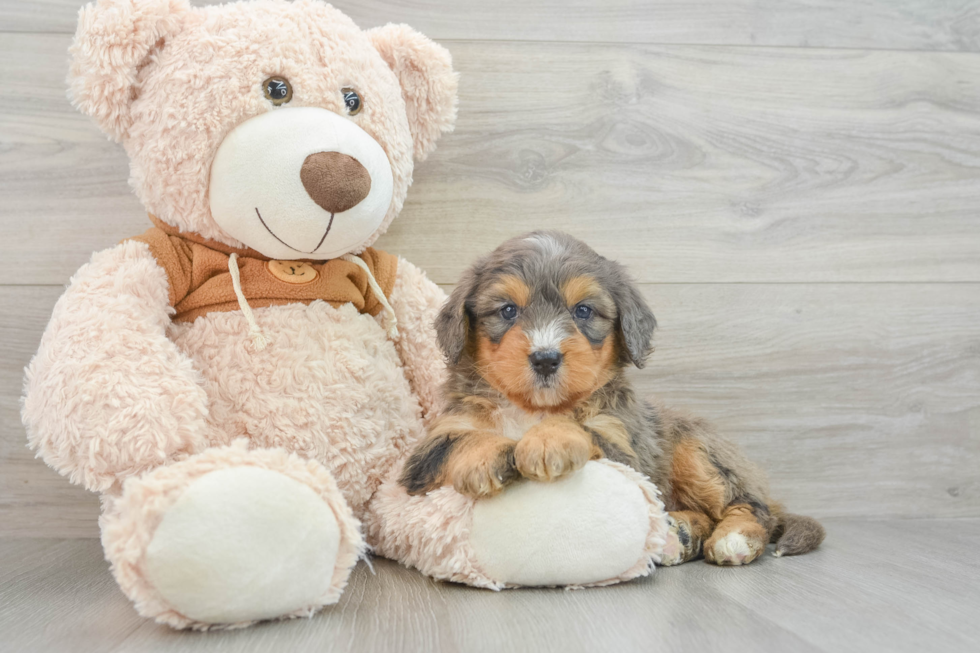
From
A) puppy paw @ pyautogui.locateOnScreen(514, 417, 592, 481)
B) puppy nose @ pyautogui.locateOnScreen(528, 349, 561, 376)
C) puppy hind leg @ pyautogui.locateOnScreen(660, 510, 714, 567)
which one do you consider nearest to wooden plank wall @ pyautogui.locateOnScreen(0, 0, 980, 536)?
puppy hind leg @ pyautogui.locateOnScreen(660, 510, 714, 567)

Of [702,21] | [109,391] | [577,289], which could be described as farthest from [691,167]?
[109,391]

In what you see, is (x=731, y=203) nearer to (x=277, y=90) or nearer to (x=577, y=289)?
(x=577, y=289)

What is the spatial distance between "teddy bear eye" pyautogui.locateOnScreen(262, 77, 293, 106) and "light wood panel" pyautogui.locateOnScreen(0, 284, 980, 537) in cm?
128

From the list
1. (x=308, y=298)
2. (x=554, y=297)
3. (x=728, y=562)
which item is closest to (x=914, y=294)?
(x=728, y=562)

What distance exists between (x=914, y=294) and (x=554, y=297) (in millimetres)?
1534

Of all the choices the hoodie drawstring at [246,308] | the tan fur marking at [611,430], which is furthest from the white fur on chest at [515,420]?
the hoodie drawstring at [246,308]

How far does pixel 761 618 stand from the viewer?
1.39 meters

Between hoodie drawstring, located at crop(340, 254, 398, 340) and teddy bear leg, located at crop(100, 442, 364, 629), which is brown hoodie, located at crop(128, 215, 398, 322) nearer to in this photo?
hoodie drawstring, located at crop(340, 254, 398, 340)

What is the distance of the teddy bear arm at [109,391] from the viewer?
146 cm

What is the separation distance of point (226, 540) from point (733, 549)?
46.5 inches

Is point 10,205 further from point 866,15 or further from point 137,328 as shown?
point 866,15

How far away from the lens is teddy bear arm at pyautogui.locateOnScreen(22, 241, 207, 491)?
1457 millimetres

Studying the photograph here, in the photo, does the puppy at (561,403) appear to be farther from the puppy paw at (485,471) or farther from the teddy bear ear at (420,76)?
the teddy bear ear at (420,76)

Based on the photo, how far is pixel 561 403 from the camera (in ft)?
5.55
